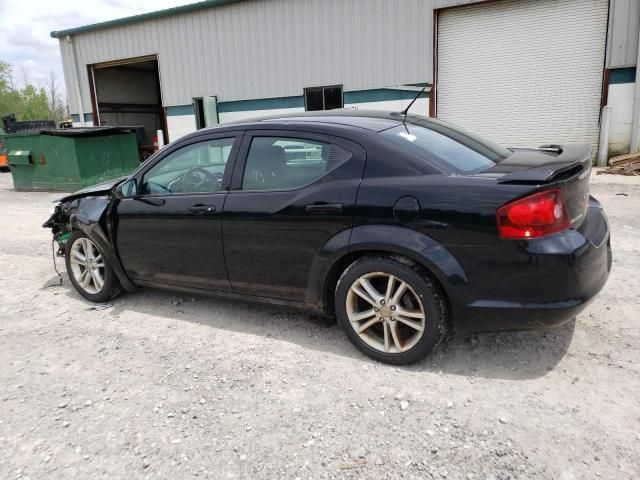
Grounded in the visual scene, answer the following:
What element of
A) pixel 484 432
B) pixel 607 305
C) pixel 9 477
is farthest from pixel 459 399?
pixel 9 477

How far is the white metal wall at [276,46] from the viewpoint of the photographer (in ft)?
45.0

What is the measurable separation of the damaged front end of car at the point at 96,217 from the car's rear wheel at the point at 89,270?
0.28ft

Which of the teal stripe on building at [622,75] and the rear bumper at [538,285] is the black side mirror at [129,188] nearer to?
the rear bumper at [538,285]

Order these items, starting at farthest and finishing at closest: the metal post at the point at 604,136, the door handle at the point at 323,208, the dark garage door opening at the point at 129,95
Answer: the dark garage door opening at the point at 129,95
the metal post at the point at 604,136
the door handle at the point at 323,208

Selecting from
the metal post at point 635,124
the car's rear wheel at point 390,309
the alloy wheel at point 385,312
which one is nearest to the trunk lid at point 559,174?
the car's rear wheel at point 390,309

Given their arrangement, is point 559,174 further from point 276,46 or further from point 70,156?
point 276,46

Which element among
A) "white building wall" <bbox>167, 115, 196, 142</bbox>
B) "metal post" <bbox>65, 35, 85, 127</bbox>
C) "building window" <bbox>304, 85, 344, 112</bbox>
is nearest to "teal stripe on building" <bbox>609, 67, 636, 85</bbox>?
"building window" <bbox>304, 85, 344, 112</bbox>

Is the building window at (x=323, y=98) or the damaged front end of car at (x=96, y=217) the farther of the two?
the building window at (x=323, y=98)

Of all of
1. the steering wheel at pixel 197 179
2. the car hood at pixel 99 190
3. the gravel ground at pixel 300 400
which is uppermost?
the steering wheel at pixel 197 179

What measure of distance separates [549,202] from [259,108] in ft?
48.1

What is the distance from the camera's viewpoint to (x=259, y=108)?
1628 centimetres

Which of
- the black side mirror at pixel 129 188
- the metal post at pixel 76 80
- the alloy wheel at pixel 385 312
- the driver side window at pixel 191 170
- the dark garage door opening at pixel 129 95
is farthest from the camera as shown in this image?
the dark garage door opening at pixel 129 95

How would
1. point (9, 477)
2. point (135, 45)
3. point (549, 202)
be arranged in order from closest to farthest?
1. point (9, 477)
2. point (549, 202)
3. point (135, 45)

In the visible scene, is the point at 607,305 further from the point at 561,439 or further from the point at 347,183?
the point at 347,183
